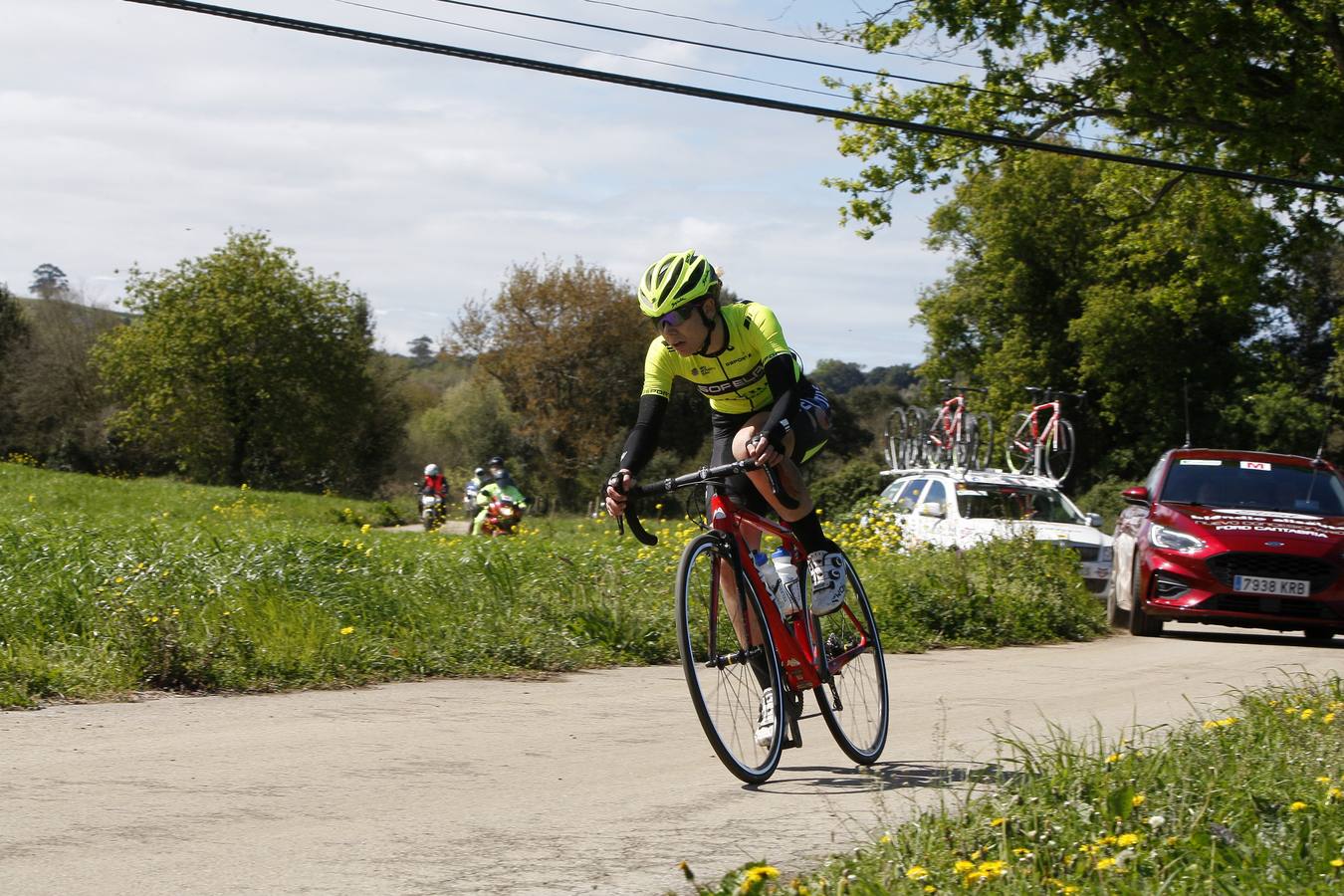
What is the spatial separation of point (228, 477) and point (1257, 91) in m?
51.2

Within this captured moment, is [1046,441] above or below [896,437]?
below

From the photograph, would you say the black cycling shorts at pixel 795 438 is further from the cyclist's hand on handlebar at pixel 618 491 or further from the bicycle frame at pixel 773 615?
the cyclist's hand on handlebar at pixel 618 491

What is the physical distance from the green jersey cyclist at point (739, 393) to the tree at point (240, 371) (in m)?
60.4

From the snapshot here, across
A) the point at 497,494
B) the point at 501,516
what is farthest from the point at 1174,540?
the point at 497,494

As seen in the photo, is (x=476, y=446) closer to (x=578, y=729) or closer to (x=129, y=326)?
(x=129, y=326)

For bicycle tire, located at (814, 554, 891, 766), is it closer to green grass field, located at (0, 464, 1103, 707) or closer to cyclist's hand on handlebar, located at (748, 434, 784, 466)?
cyclist's hand on handlebar, located at (748, 434, 784, 466)

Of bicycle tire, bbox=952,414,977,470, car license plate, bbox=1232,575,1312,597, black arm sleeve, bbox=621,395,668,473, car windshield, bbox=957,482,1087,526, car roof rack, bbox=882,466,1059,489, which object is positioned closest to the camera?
black arm sleeve, bbox=621,395,668,473

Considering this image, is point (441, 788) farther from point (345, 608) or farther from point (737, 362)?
point (345, 608)

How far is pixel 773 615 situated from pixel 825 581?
1.29 ft

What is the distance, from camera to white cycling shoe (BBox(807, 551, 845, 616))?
5961 millimetres

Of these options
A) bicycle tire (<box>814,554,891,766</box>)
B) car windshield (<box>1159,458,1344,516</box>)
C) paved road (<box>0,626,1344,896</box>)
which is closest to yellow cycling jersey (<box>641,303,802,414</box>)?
bicycle tire (<box>814,554,891,766</box>)

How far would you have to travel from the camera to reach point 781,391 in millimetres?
5609

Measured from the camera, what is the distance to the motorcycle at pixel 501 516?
69.5ft

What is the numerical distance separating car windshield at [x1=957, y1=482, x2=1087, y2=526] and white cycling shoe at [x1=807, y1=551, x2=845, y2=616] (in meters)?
11.2
